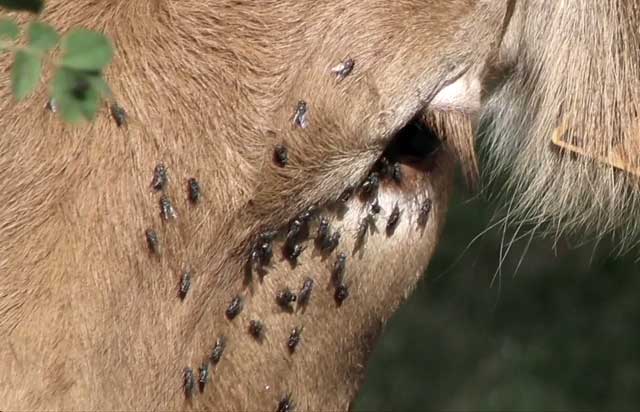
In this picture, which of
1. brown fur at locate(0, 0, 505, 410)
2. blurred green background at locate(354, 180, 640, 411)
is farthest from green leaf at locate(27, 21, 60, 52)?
blurred green background at locate(354, 180, 640, 411)

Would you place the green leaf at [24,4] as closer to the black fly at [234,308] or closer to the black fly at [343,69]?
the black fly at [343,69]

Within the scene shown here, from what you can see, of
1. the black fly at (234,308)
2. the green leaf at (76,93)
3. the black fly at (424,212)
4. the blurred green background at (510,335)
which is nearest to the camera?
the green leaf at (76,93)

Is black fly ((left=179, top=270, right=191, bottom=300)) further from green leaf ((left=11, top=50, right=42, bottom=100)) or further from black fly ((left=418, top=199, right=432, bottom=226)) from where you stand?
green leaf ((left=11, top=50, right=42, bottom=100))

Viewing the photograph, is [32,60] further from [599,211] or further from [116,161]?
[599,211]

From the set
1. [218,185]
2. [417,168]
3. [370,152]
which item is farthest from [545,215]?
[218,185]

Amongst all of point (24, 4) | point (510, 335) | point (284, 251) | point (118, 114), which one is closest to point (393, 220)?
point (284, 251)

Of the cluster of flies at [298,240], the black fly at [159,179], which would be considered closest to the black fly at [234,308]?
the cluster of flies at [298,240]

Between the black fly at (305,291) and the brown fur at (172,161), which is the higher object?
the brown fur at (172,161)

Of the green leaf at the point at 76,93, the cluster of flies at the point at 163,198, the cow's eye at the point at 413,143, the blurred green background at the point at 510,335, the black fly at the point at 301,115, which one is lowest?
the blurred green background at the point at 510,335
